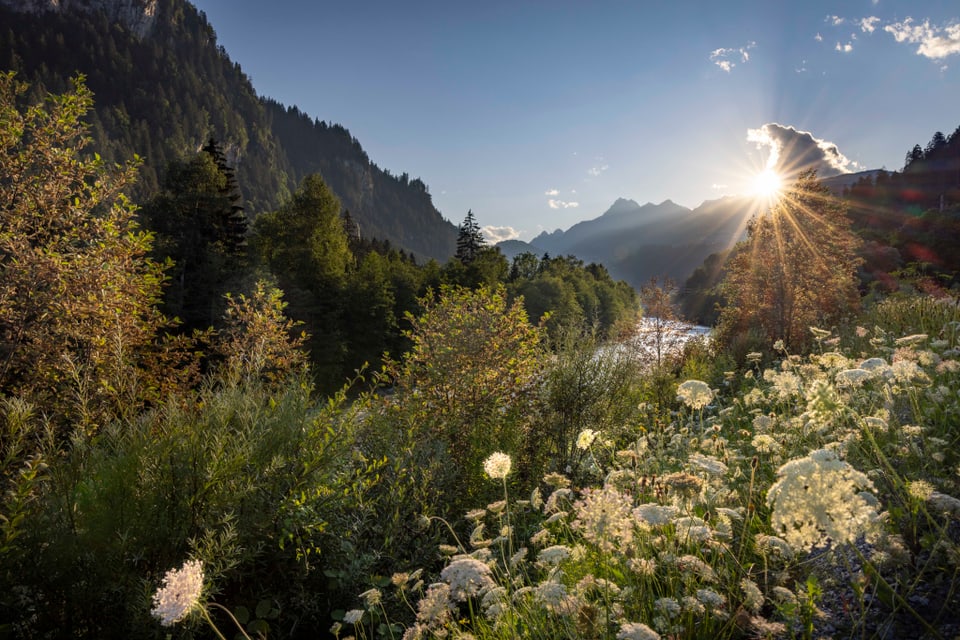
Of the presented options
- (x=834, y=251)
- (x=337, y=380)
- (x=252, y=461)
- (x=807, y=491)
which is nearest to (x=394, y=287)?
(x=337, y=380)

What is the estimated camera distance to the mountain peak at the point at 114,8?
140 meters

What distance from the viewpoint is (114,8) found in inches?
6304

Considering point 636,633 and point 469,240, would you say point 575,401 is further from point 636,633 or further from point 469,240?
point 469,240

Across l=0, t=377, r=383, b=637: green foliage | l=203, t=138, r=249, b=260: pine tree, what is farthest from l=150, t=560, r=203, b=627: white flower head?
l=203, t=138, r=249, b=260: pine tree

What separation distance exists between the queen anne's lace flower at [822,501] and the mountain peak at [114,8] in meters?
214

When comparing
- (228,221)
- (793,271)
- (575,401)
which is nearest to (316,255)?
(228,221)

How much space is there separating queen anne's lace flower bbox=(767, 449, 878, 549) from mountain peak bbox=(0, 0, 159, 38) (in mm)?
214143

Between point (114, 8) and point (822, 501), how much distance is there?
230056 mm

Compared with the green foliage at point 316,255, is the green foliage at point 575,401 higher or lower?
lower

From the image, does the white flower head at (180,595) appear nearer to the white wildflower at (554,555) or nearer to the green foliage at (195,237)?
the white wildflower at (554,555)

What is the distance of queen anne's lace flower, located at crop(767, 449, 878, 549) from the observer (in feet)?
5.05

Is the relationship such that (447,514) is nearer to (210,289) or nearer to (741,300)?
(741,300)

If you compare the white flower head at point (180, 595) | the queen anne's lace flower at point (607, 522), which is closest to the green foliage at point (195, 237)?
the white flower head at point (180, 595)

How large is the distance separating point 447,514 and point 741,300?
14.6 meters
